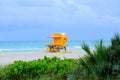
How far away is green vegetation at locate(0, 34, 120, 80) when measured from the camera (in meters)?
9.16

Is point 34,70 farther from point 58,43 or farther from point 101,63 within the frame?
point 58,43

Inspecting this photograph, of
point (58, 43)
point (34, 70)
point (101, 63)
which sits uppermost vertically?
point (58, 43)

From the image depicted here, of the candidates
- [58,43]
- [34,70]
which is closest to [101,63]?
[34,70]

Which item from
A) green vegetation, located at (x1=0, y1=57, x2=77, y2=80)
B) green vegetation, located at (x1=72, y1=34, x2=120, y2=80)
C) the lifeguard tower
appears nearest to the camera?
green vegetation, located at (x1=72, y1=34, x2=120, y2=80)

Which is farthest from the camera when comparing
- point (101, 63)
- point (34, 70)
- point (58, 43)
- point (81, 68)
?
point (58, 43)

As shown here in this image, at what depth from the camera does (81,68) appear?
31.7ft

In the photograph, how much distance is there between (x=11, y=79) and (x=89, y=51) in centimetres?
196

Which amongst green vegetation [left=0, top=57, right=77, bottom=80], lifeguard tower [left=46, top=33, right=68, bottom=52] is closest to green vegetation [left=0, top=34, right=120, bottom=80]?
green vegetation [left=0, top=57, right=77, bottom=80]

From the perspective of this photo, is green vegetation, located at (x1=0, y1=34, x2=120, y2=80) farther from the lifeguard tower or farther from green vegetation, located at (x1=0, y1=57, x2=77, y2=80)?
the lifeguard tower

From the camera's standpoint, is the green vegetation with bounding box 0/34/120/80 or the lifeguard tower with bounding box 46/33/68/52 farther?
the lifeguard tower with bounding box 46/33/68/52

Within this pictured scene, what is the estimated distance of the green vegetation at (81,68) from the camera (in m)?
9.16

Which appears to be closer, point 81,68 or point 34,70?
point 81,68

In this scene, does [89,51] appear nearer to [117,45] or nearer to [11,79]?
[117,45]

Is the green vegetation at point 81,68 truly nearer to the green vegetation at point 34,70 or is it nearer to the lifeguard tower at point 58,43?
the green vegetation at point 34,70
